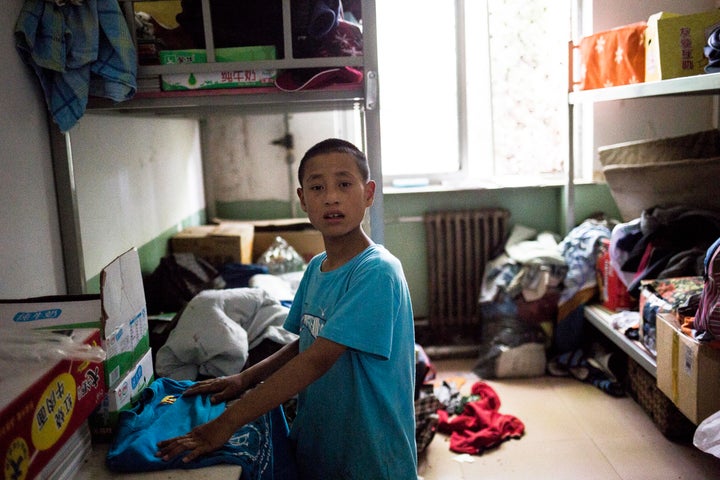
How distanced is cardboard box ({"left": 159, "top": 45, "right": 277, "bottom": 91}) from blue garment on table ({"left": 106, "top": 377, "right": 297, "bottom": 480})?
3.41 feet

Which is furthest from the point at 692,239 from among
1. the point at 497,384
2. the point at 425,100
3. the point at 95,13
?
the point at 95,13

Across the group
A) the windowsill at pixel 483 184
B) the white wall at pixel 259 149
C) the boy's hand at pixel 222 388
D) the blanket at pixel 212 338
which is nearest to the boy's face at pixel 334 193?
the boy's hand at pixel 222 388

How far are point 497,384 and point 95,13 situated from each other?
2.71 meters

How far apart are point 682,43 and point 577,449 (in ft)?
5.85

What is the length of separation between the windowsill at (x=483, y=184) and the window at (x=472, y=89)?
0.10ft

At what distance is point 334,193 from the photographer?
135 centimetres

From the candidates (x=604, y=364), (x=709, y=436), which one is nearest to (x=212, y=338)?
(x=709, y=436)

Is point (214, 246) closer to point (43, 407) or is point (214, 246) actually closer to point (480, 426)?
point (480, 426)

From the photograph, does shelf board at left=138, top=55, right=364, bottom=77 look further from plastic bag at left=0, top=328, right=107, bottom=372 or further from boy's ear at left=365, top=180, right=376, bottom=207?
plastic bag at left=0, top=328, right=107, bottom=372

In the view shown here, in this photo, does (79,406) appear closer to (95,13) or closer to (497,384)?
(95,13)

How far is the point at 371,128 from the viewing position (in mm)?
2162

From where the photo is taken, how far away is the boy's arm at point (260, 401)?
3.92 feet

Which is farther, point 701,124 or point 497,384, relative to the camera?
point 701,124

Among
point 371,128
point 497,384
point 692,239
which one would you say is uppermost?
point 371,128
